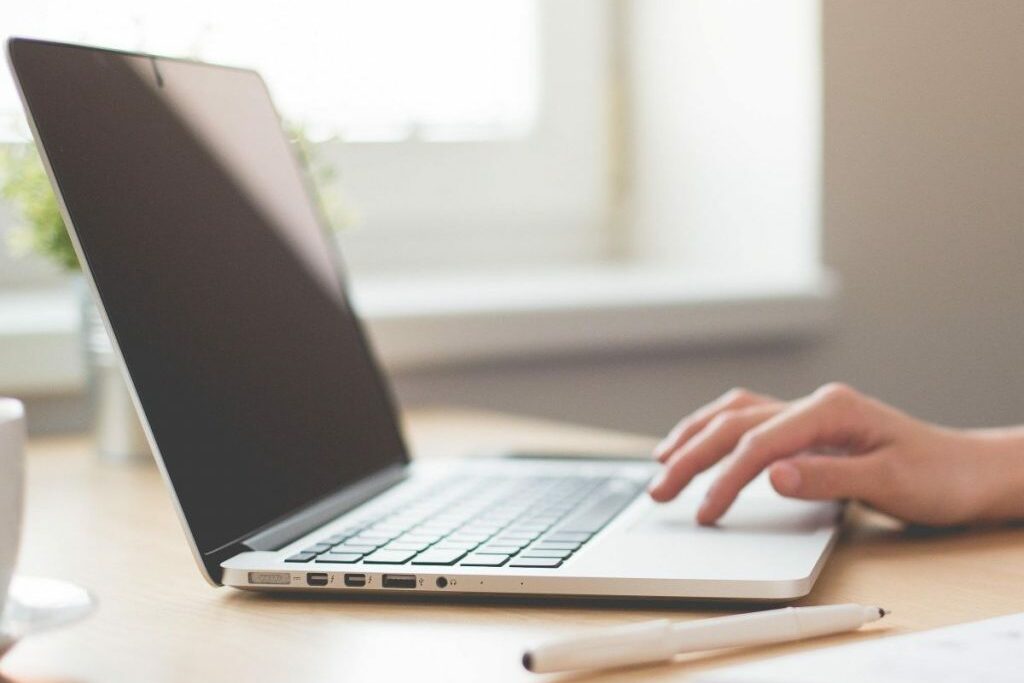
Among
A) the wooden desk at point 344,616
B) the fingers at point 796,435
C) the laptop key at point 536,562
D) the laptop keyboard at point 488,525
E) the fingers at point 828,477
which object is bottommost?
the wooden desk at point 344,616

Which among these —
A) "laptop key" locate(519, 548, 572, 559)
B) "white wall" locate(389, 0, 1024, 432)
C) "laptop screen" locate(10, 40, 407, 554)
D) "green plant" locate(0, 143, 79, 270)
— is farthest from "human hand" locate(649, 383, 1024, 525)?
"white wall" locate(389, 0, 1024, 432)

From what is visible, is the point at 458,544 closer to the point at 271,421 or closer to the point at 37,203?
the point at 271,421

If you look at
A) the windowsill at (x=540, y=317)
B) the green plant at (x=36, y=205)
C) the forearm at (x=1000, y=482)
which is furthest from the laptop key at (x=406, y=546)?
the windowsill at (x=540, y=317)

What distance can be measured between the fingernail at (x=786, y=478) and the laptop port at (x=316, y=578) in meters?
0.25

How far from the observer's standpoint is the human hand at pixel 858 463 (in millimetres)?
682

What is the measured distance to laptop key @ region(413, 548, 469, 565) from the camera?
0.58 m

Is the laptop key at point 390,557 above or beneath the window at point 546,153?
beneath

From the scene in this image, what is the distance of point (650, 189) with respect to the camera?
1672mm

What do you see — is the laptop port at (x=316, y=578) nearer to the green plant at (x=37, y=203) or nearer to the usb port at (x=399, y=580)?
the usb port at (x=399, y=580)

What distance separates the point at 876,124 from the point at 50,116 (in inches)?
40.5

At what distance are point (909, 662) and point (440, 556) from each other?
0.73ft

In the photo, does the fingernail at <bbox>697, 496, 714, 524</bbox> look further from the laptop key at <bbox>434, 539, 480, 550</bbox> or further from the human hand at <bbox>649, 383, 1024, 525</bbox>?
the laptop key at <bbox>434, 539, 480, 550</bbox>

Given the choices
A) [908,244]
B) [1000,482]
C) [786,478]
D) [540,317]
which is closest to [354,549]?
[786,478]

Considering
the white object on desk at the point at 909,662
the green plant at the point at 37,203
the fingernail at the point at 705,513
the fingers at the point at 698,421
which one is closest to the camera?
the white object on desk at the point at 909,662
